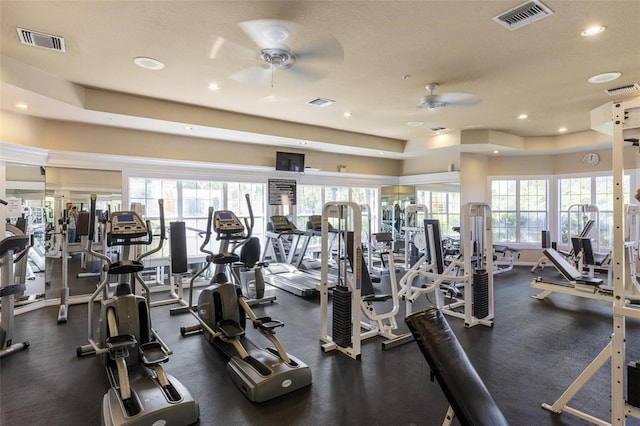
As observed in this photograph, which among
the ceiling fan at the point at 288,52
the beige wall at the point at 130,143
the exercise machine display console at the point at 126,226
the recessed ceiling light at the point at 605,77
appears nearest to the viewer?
the ceiling fan at the point at 288,52

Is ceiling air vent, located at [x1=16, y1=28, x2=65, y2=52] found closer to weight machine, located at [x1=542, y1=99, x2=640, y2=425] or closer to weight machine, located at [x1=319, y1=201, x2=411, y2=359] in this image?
weight machine, located at [x1=319, y1=201, x2=411, y2=359]

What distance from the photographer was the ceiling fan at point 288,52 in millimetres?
2961

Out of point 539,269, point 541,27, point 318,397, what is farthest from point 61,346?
point 539,269

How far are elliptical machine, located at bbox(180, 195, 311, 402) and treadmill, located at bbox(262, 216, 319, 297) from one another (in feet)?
6.51

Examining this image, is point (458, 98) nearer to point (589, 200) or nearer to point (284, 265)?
point (284, 265)

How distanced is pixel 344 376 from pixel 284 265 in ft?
14.3

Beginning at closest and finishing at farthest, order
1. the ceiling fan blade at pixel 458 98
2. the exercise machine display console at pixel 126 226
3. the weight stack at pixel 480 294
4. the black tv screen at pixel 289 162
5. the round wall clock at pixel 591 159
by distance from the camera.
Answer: the exercise machine display console at pixel 126 226, the ceiling fan blade at pixel 458 98, the weight stack at pixel 480 294, the black tv screen at pixel 289 162, the round wall clock at pixel 591 159

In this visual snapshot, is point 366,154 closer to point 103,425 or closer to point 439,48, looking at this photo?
point 439,48

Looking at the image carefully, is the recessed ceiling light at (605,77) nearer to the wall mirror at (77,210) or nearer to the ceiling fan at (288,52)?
the ceiling fan at (288,52)

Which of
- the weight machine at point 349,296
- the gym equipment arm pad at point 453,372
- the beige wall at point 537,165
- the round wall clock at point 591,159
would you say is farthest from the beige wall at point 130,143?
the round wall clock at point 591,159

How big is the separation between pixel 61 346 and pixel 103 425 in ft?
6.91

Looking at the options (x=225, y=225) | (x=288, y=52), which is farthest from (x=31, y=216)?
(x=288, y=52)

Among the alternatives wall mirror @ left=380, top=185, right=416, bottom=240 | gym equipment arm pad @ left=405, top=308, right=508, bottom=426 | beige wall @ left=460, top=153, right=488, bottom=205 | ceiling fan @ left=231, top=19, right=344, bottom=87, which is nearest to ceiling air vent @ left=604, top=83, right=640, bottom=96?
beige wall @ left=460, top=153, right=488, bottom=205

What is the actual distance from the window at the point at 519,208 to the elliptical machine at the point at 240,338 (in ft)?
24.1
